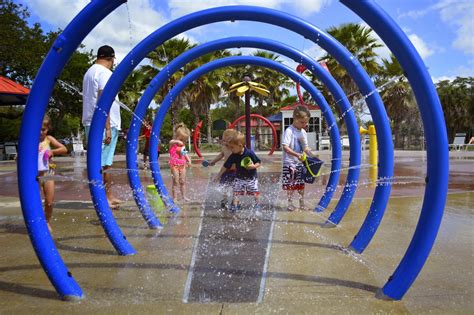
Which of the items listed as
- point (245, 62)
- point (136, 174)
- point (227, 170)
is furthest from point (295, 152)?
point (136, 174)

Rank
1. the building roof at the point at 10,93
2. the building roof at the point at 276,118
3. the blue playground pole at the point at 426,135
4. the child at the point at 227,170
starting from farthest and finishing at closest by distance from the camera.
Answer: the building roof at the point at 276,118
the building roof at the point at 10,93
the child at the point at 227,170
the blue playground pole at the point at 426,135

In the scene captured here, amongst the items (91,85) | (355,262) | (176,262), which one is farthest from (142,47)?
(355,262)

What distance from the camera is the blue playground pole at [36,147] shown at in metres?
2.73

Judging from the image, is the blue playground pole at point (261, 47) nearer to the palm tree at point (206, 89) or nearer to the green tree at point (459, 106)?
the palm tree at point (206, 89)

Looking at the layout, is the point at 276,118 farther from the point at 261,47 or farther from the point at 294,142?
the point at 261,47

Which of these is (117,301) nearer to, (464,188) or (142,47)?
(142,47)

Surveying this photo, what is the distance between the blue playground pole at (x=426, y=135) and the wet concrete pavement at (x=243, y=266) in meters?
0.20

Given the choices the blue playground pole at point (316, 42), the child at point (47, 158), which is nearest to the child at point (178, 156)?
the child at point (47, 158)

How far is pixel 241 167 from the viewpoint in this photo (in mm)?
5727

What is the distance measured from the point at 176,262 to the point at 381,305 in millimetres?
1653

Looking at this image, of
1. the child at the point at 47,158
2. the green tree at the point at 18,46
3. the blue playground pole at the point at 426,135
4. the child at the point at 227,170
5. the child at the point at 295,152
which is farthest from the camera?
the green tree at the point at 18,46

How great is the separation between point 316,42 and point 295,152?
202 cm

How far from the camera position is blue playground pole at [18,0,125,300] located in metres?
2.73

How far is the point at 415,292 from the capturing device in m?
2.77
